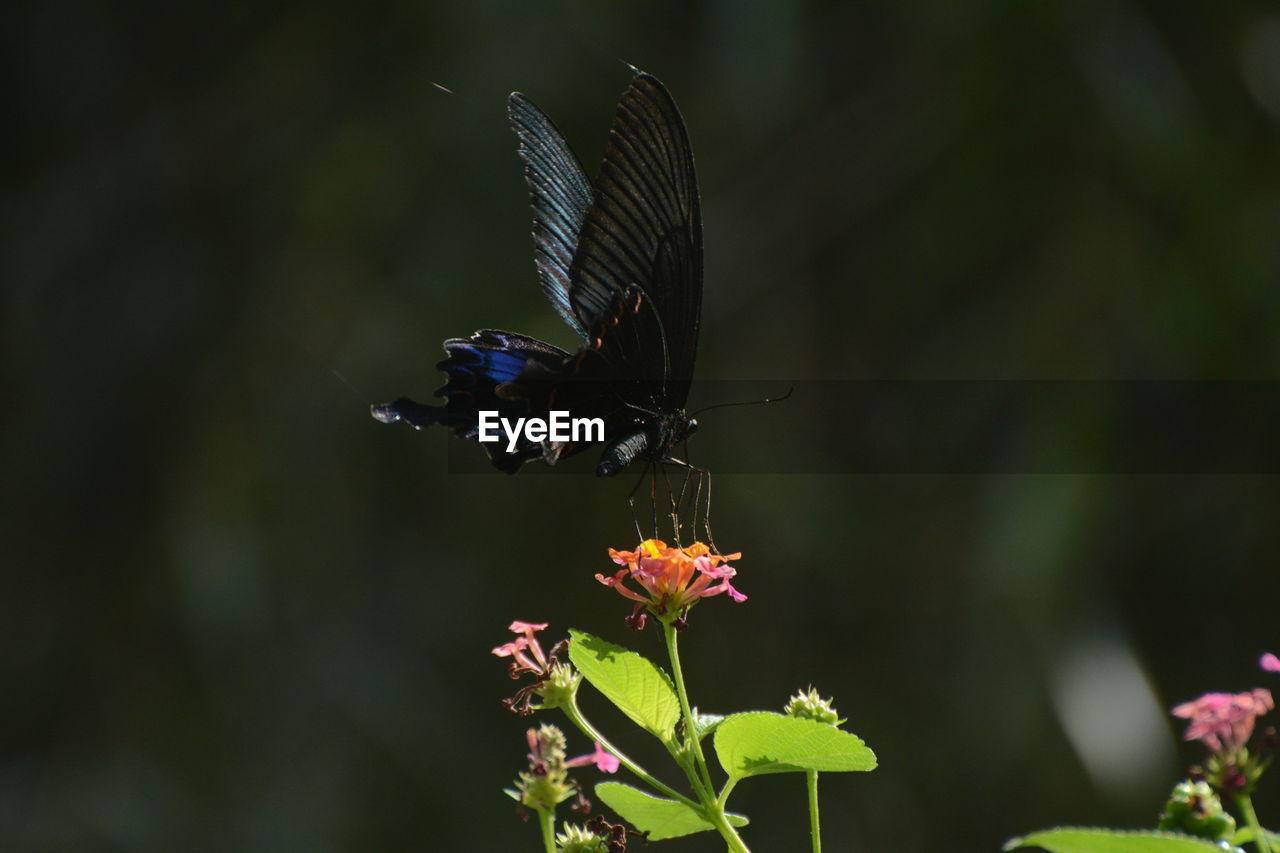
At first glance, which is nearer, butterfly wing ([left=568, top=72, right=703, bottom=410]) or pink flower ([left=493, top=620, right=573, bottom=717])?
pink flower ([left=493, top=620, right=573, bottom=717])

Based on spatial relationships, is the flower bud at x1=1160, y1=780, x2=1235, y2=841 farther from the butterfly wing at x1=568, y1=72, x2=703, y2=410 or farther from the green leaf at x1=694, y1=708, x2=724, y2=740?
the butterfly wing at x1=568, y1=72, x2=703, y2=410

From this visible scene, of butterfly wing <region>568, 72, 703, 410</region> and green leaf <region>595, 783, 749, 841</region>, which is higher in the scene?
butterfly wing <region>568, 72, 703, 410</region>

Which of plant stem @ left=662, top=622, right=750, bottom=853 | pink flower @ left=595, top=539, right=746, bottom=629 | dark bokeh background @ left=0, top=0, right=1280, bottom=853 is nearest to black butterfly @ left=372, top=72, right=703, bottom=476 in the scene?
pink flower @ left=595, top=539, right=746, bottom=629

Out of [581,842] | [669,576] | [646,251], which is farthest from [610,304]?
[581,842]

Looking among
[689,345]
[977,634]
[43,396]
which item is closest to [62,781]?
[43,396]

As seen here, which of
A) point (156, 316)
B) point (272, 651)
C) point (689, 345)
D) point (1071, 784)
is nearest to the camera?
point (689, 345)

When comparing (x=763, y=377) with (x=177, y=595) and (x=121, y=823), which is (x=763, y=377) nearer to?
(x=177, y=595)

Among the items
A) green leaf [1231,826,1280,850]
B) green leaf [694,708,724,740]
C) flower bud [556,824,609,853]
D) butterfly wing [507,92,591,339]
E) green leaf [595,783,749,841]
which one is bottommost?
green leaf [1231,826,1280,850]
